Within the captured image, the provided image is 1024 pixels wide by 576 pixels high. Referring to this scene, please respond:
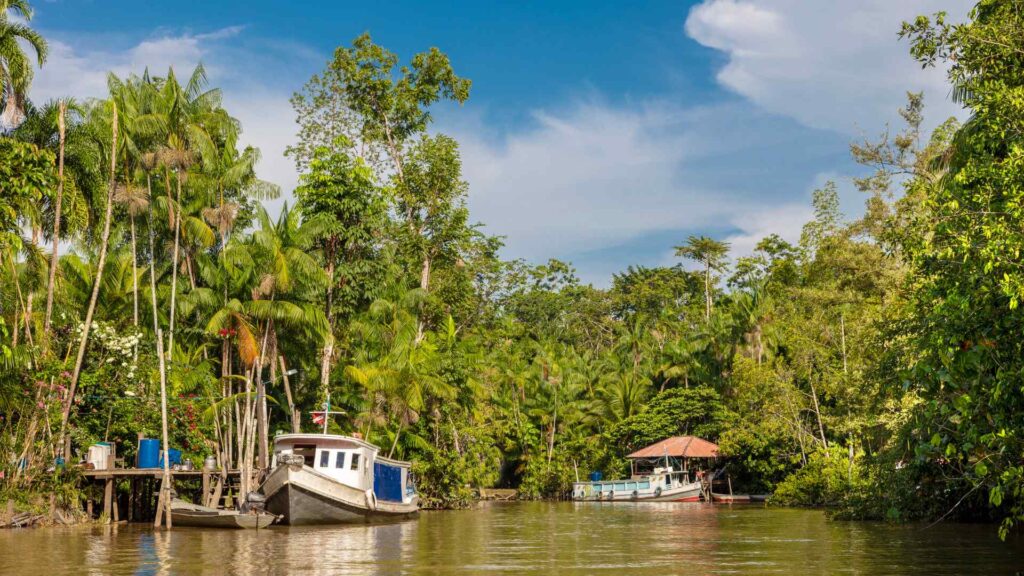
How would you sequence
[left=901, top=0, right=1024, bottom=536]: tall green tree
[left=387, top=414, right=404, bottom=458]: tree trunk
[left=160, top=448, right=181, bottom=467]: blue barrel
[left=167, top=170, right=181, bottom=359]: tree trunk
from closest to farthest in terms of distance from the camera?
[left=901, top=0, right=1024, bottom=536]: tall green tree → [left=160, top=448, right=181, bottom=467]: blue barrel → [left=167, top=170, right=181, bottom=359]: tree trunk → [left=387, top=414, right=404, bottom=458]: tree trunk

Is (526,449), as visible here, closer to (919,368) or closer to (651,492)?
(651,492)

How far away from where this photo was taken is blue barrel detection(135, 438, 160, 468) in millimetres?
26484

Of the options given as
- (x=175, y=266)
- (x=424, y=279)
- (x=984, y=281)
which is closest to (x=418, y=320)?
(x=424, y=279)

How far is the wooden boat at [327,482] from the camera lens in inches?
991

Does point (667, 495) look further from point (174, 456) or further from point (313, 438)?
point (174, 456)

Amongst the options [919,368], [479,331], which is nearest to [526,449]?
[479,331]

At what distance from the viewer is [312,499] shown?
2567 cm

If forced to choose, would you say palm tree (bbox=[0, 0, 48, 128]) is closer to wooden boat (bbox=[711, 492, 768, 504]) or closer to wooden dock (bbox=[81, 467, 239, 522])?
wooden dock (bbox=[81, 467, 239, 522])

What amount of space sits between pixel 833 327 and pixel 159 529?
83.3 feet

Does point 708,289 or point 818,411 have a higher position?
point 708,289

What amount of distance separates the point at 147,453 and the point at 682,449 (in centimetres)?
2556

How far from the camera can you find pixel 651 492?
147ft

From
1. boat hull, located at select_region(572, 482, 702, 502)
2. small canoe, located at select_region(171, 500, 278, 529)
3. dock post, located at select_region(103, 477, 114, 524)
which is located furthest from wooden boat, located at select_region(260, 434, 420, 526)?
boat hull, located at select_region(572, 482, 702, 502)

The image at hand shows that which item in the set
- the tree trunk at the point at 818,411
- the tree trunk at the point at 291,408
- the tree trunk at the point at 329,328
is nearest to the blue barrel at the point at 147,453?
the tree trunk at the point at 291,408
